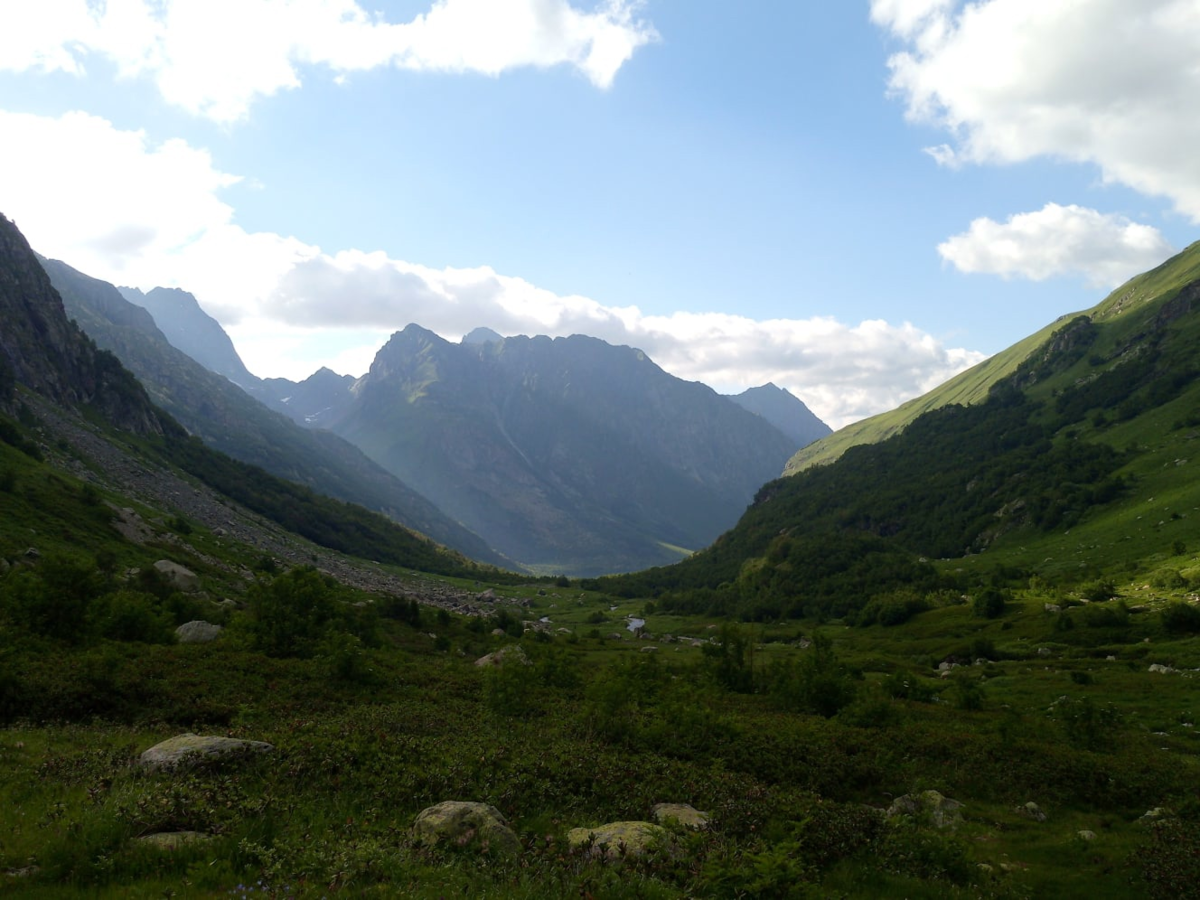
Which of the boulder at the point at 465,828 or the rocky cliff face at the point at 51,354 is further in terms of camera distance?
the rocky cliff face at the point at 51,354

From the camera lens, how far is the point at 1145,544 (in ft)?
352

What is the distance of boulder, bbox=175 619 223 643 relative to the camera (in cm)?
3919

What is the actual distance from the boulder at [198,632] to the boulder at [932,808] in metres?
39.2

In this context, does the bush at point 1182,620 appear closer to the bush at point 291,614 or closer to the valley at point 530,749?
the valley at point 530,749

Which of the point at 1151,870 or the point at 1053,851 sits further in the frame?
the point at 1053,851

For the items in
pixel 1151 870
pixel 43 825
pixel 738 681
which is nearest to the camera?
pixel 43 825

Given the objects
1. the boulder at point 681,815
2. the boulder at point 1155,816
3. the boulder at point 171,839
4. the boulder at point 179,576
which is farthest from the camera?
the boulder at point 179,576

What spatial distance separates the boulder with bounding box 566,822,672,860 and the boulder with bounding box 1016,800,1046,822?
18.5 meters

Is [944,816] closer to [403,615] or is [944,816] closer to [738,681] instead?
[738,681]

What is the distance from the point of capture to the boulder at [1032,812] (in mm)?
23953

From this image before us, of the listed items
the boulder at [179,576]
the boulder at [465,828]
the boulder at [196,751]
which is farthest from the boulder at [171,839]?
the boulder at [179,576]

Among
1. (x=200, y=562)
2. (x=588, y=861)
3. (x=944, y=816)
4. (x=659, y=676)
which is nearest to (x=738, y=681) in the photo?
(x=659, y=676)

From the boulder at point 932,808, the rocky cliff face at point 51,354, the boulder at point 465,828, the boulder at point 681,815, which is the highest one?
the rocky cliff face at point 51,354

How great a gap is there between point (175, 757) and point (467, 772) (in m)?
7.45
